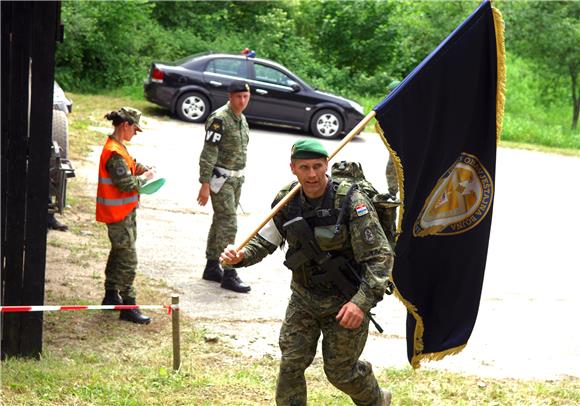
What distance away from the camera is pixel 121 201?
8070mm

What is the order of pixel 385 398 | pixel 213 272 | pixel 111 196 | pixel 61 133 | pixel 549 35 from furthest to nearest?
pixel 549 35
pixel 61 133
pixel 213 272
pixel 111 196
pixel 385 398

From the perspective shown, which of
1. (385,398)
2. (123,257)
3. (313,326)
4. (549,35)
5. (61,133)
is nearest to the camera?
(313,326)

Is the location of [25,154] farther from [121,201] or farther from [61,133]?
[61,133]

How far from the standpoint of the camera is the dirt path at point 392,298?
8.09 meters

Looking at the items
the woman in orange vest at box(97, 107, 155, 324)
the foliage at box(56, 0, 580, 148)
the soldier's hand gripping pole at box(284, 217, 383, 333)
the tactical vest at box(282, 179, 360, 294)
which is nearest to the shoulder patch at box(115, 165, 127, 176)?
the woman in orange vest at box(97, 107, 155, 324)

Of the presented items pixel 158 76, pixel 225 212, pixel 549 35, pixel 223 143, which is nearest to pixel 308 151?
pixel 223 143

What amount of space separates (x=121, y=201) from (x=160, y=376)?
6.26ft

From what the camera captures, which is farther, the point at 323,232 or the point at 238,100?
the point at 238,100

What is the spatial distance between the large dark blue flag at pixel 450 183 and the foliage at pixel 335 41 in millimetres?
18265

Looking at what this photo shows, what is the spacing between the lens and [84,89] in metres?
24.0

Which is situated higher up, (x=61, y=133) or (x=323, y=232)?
(x=323, y=232)

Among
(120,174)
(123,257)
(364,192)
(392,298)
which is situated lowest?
(392,298)

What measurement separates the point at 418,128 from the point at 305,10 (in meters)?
24.9

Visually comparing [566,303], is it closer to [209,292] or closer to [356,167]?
[209,292]
